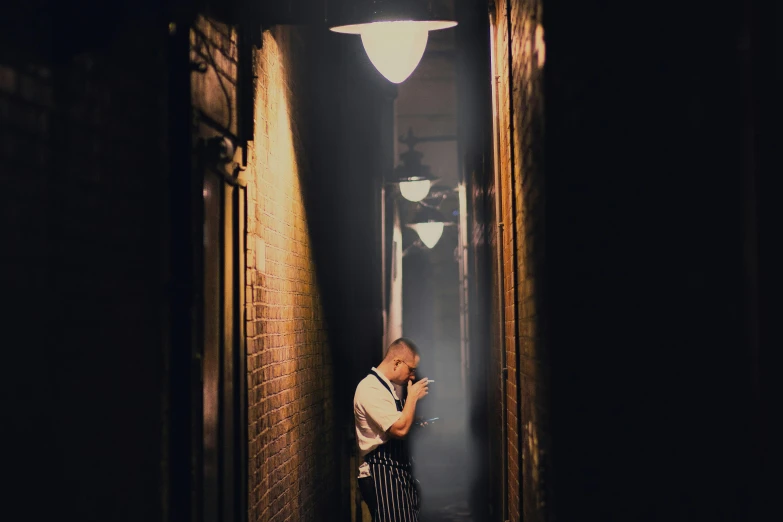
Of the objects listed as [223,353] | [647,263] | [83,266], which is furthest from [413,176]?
[647,263]

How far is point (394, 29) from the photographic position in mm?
5238

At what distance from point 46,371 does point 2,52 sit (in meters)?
1.17

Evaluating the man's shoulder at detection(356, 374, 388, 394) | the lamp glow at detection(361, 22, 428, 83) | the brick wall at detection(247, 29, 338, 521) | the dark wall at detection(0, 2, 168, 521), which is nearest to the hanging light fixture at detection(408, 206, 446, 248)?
the brick wall at detection(247, 29, 338, 521)

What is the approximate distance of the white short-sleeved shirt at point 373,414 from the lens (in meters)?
6.79

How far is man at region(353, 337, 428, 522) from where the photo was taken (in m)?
6.78

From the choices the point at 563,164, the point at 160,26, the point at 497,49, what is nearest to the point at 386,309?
the point at 497,49

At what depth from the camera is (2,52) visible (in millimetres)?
3105

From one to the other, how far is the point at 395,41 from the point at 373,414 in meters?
2.85

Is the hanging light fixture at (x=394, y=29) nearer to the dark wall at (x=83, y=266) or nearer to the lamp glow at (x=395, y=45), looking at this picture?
the lamp glow at (x=395, y=45)

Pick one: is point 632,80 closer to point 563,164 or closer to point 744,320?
point 563,164

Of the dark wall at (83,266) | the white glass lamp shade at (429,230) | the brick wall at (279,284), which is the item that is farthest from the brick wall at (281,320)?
the white glass lamp shade at (429,230)

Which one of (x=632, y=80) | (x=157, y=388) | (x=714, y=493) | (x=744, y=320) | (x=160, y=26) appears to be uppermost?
(x=160, y=26)

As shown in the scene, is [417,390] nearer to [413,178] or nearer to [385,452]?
[385,452]

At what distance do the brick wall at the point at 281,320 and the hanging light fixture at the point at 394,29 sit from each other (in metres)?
0.93
